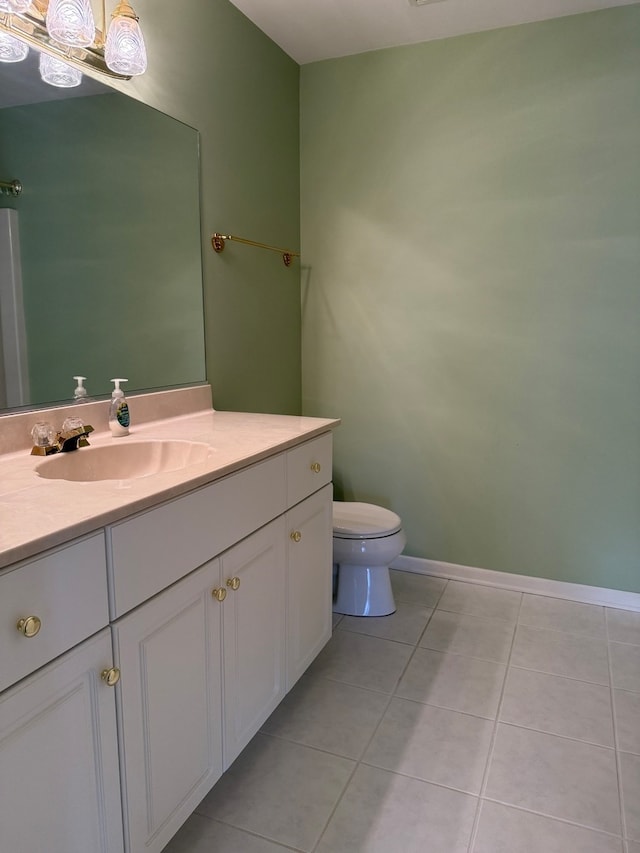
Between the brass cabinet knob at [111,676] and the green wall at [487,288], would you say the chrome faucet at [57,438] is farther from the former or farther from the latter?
the green wall at [487,288]

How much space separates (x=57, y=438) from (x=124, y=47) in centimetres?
103

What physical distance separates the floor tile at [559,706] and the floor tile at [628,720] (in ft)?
0.08

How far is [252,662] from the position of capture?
4.90ft

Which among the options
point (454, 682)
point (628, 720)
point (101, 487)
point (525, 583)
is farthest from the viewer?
point (525, 583)

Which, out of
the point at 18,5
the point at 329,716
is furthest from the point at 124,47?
the point at 329,716

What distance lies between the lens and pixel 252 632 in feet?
4.86

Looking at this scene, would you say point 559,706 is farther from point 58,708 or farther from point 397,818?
point 58,708

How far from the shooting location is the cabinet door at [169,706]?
1068mm

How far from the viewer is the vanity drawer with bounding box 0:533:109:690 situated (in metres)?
0.81

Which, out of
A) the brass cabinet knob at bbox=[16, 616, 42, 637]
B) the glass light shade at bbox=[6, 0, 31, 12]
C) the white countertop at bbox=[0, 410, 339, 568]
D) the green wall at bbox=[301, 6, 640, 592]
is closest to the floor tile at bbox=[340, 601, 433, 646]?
the green wall at bbox=[301, 6, 640, 592]

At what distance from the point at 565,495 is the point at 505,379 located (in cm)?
55

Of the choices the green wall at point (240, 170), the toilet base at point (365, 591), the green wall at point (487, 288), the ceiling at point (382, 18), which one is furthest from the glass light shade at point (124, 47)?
the toilet base at point (365, 591)

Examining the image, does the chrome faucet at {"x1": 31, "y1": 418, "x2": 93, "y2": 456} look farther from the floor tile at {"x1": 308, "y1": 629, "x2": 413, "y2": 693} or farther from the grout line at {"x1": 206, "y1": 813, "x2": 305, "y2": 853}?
the floor tile at {"x1": 308, "y1": 629, "x2": 413, "y2": 693}

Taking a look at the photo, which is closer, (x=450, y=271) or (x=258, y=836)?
(x=258, y=836)
